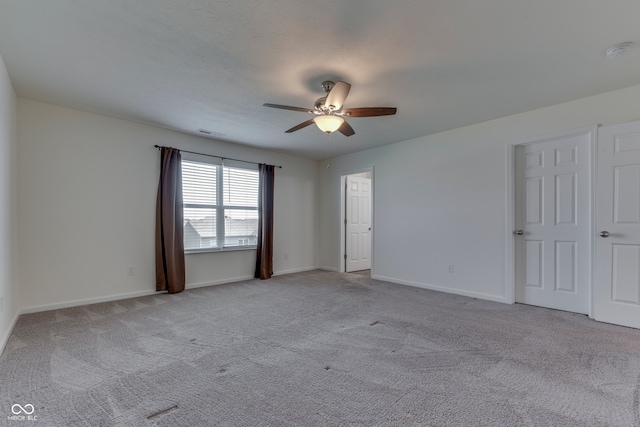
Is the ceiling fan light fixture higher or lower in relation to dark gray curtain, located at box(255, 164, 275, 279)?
higher

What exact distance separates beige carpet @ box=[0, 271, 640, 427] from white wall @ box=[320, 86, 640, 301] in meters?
0.77

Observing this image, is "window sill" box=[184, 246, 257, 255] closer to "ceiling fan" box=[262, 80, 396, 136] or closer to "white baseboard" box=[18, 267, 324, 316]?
"white baseboard" box=[18, 267, 324, 316]

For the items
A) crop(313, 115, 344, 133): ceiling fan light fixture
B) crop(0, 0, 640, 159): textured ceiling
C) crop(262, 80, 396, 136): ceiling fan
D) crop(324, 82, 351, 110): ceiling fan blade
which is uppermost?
crop(0, 0, 640, 159): textured ceiling

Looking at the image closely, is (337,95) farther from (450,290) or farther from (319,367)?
(450,290)

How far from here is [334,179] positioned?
6.29 metres

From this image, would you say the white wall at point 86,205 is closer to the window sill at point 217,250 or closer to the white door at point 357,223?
the window sill at point 217,250

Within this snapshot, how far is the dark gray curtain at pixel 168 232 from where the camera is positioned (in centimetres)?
429

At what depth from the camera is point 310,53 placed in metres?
2.36

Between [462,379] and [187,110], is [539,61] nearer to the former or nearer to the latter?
[462,379]

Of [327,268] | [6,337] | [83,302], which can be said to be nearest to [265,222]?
[327,268]

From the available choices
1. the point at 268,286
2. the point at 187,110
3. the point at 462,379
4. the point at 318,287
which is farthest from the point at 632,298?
the point at 187,110

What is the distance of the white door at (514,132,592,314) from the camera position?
335 cm

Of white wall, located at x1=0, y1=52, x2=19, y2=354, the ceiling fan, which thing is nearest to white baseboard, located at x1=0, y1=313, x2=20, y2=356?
white wall, located at x1=0, y1=52, x2=19, y2=354

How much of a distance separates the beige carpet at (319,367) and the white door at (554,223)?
1.05ft
